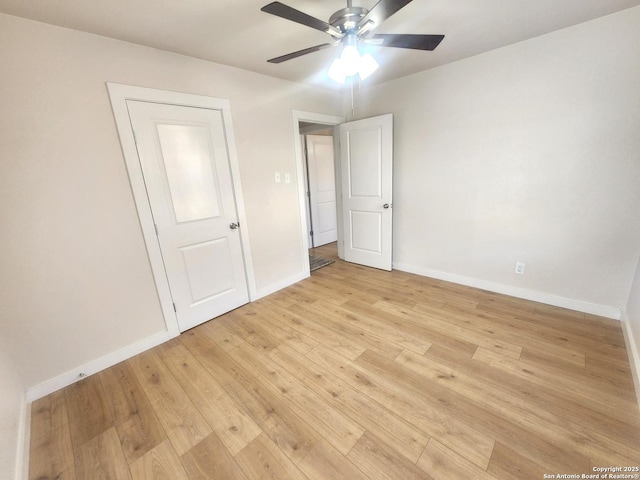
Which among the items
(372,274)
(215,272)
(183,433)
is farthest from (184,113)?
(372,274)

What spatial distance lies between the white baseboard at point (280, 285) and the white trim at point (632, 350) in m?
2.81

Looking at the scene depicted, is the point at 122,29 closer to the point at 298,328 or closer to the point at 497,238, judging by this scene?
the point at 298,328

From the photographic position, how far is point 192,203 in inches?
88.8

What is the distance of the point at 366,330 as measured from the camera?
221cm

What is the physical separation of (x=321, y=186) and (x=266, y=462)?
401 centimetres

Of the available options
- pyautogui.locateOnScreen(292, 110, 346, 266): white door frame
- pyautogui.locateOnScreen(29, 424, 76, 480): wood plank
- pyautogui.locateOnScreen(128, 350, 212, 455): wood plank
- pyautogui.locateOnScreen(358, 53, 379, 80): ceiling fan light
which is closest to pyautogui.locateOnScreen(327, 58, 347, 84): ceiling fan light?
pyautogui.locateOnScreen(358, 53, 379, 80): ceiling fan light

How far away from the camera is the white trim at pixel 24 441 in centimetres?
122

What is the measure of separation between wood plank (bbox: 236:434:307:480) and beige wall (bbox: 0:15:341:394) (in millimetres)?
1400

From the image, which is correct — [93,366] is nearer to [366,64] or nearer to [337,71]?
[337,71]

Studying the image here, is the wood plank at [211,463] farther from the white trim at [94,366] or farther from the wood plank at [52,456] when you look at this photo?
the white trim at [94,366]

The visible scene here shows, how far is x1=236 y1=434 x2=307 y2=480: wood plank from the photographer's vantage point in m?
1.18

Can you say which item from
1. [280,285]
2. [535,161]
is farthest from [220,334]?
[535,161]

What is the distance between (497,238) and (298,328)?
2.20 meters

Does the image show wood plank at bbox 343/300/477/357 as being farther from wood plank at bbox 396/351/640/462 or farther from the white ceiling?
the white ceiling
